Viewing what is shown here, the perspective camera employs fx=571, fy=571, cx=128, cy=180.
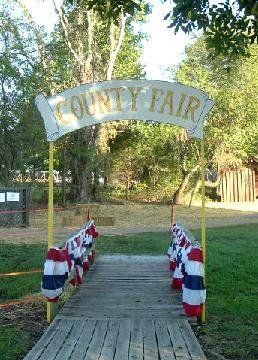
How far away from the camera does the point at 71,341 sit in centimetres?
590

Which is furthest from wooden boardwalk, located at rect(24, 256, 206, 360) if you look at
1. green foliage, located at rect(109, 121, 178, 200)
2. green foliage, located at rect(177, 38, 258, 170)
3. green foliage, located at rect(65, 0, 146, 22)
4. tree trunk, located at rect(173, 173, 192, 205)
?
green foliage, located at rect(109, 121, 178, 200)

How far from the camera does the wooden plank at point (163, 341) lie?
5.41 meters

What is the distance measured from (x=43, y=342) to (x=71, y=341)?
286 mm

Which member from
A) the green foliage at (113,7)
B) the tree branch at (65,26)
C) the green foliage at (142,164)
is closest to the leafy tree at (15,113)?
the tree branch at (65,26)

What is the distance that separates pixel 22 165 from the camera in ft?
80.5

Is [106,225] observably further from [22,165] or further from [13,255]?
[13,255]

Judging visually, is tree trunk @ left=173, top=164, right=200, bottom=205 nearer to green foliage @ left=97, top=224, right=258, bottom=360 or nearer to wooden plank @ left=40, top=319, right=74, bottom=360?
green foliage @ left=97, top=224, right=258, bottom=360

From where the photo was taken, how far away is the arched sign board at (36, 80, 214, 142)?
7395mm

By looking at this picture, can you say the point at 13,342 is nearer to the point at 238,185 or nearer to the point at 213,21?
the point at 213,21

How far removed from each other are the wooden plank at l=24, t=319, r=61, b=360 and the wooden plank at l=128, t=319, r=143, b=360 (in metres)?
0.86

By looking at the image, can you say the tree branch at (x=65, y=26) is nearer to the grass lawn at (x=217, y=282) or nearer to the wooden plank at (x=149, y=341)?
the grass lawn at (x=217, y=282)

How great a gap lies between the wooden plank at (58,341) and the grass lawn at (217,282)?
1.00ft

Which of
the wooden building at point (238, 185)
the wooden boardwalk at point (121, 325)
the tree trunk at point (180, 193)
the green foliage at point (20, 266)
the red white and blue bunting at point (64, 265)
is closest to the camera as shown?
the wooden boardwalk at point (121, 325)

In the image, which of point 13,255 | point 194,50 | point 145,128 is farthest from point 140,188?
point 13,255
